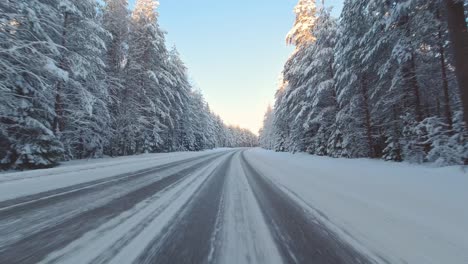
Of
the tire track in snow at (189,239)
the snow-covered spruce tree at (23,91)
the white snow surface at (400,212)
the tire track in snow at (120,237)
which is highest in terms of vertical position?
the snow-covered spruce tree at (23,91)

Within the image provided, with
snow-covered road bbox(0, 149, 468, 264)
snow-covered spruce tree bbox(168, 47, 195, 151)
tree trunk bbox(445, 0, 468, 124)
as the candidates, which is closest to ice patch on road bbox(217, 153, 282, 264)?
snow-covered road bbox(0, 149, 468, 264)

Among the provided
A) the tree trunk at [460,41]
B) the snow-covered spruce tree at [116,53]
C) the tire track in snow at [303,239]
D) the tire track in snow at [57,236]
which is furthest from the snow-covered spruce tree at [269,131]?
the tire track in snow at [57,236]

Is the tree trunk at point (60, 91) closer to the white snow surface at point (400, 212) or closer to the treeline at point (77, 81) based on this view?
the treeline at point (77, 81)

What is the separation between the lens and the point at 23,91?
1004cm

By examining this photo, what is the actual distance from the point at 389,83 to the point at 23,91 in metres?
17.5

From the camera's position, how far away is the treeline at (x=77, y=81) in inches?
376

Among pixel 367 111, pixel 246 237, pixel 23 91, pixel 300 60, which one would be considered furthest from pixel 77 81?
pixel 367 111

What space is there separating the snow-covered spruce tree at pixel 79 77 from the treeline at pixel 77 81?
51mm

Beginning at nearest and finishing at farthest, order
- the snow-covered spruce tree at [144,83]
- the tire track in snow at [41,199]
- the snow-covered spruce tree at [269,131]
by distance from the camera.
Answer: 1. the tire track in snow at [41,199]
2. the snow-covered spruce tree at [144,83]
3. the snow-covered spruce tree at [269,131]

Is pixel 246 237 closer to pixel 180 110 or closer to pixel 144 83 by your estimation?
pixel 144 83

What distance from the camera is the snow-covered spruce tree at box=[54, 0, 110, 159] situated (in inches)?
501

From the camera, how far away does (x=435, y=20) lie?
847 centimetres

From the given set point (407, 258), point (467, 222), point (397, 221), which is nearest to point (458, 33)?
point (467, 222)

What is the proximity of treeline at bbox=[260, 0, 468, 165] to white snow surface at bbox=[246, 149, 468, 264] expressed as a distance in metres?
2.50
